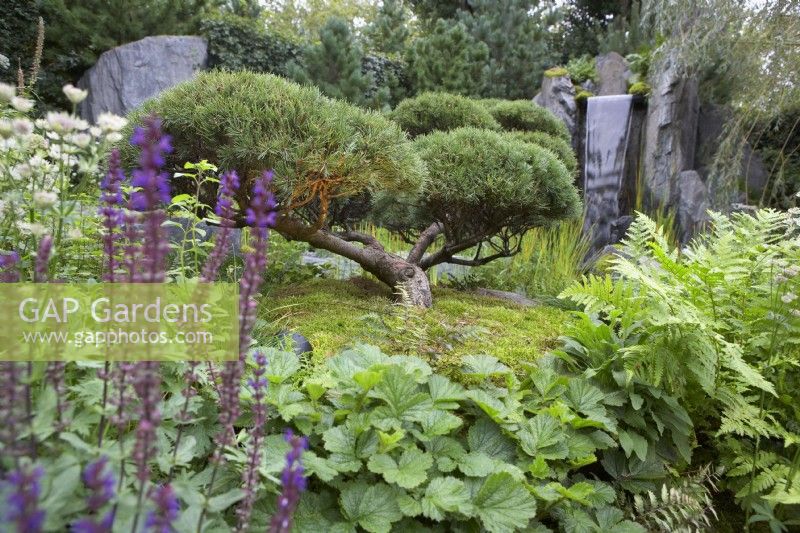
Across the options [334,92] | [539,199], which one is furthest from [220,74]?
[334,92]

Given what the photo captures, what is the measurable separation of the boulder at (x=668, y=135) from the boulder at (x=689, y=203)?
173mm

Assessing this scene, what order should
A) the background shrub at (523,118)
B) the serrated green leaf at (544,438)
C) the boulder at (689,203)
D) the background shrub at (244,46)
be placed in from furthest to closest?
1. the background shrub at (244,46)
2. the boulder at (689,203)
3. the background shrub at (523,118)
4. the serrated green leaf at (544,438)

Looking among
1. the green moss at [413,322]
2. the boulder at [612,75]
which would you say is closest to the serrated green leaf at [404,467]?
the green moss at [413,322]

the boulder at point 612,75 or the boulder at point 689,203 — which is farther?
the boulder at point 612,75

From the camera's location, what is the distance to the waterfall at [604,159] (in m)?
9.49

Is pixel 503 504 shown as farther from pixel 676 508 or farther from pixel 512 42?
pixel 512 42

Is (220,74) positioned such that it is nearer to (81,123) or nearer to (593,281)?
(81,123)

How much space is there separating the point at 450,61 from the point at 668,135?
433cm

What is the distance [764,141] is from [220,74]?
11.0 meters

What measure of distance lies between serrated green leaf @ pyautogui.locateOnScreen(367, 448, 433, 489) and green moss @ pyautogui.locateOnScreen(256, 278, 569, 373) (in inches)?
29.0

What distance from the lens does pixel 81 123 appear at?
1.45 m

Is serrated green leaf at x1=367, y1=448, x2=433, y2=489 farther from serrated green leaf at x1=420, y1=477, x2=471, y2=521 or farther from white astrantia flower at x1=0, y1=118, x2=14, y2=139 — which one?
white astrantia flower at x1=0, y1=118, x2=14, y2=139

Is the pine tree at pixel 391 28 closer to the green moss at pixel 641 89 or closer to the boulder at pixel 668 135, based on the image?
the green moss at pixel 641 89

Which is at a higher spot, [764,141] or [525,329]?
[764,141]
